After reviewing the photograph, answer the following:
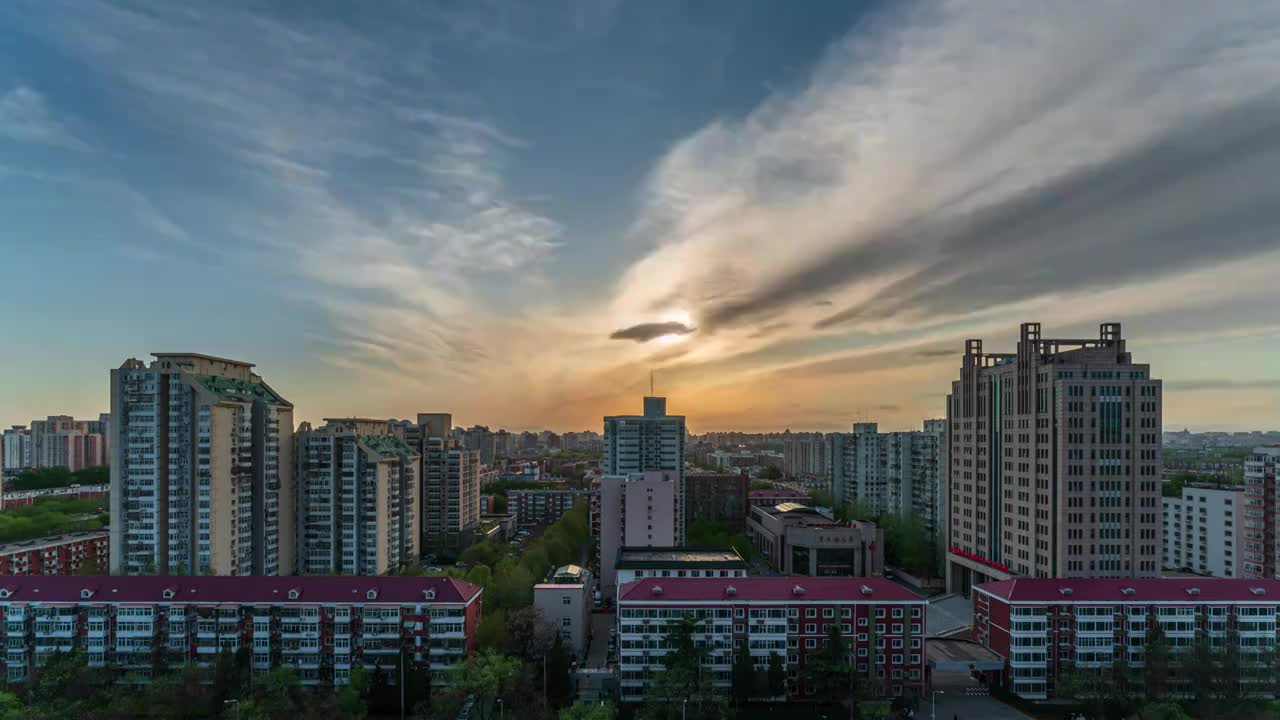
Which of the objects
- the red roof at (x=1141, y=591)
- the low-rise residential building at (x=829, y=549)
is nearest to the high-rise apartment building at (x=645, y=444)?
the low-rise residential building at (x=829, y=549)

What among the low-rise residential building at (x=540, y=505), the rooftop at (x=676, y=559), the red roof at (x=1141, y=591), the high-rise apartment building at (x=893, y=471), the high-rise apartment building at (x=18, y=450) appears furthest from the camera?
the high-rise apartment building at (x=18, y=450)

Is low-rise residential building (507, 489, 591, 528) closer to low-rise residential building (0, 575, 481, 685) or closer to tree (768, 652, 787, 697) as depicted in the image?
low-rise residential building (0, 575, 481, 685)

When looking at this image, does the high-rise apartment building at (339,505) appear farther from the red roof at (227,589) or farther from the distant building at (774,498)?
the distant building at (774,498)

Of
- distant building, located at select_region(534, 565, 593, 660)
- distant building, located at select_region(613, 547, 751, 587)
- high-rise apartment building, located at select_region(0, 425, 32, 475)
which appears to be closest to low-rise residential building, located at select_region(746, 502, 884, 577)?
distant building, located at select_region(613, 547, 751, 587)

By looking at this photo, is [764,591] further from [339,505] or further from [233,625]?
[339,505]

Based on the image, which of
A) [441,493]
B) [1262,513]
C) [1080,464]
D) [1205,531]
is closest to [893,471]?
[1205,531]

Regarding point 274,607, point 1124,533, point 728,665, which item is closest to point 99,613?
point 274,607
